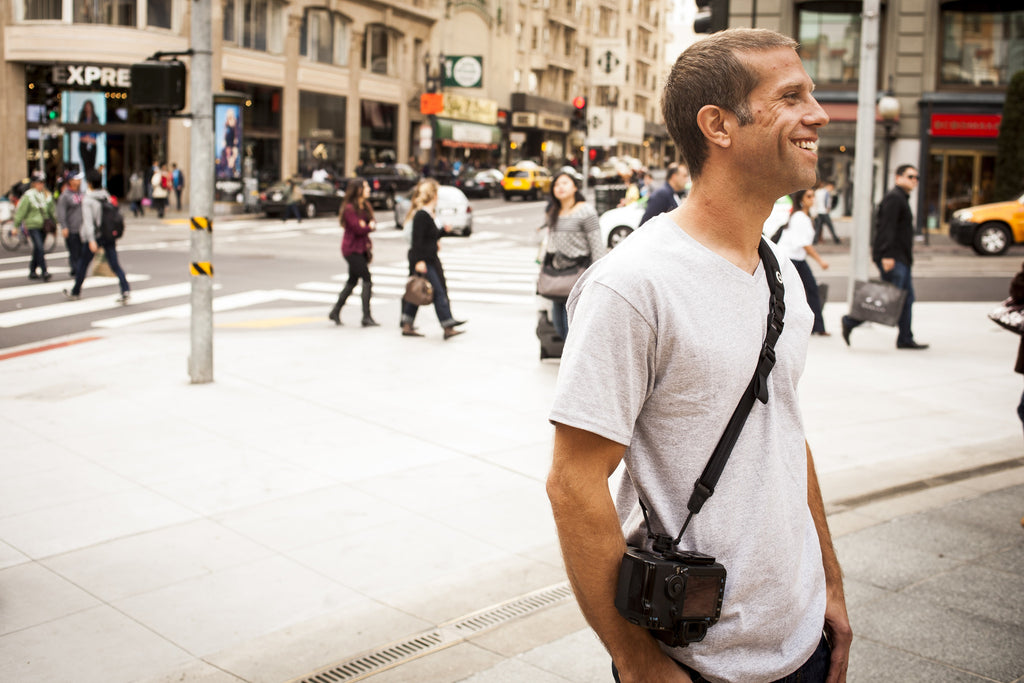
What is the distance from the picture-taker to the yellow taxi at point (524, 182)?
50.3m

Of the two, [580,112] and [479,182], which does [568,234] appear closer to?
[580,112]

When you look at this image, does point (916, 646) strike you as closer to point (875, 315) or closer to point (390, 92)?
point (875, 315)

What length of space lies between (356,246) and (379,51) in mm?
44191

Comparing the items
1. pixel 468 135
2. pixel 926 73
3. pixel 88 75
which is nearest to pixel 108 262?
pixel 926 73

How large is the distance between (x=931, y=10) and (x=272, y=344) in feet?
80.9

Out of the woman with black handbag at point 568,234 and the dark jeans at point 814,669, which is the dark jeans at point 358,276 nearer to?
the woman with black handbag at point 568,234

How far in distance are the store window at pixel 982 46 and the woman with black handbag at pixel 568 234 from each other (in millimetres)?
24036

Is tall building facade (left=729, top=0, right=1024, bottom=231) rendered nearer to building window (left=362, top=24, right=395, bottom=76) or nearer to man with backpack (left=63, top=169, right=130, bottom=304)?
man with backpack (left=63, top=169, right=130, bottom=304)

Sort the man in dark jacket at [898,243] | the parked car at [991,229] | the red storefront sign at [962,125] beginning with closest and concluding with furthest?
the man in dark jacket at [898,243], the parked car at [991,229], the red storefront sign at [962,125]

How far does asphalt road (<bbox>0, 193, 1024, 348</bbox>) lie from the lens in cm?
1513

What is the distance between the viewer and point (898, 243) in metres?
11.8

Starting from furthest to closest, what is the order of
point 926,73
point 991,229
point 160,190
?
1. point 160,190
2. point 926,73
3. point 991,229

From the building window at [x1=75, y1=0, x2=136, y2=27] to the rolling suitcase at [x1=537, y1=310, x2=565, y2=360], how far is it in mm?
33205

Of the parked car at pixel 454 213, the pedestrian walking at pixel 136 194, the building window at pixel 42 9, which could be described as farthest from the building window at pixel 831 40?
the building window at pixel 42 9
